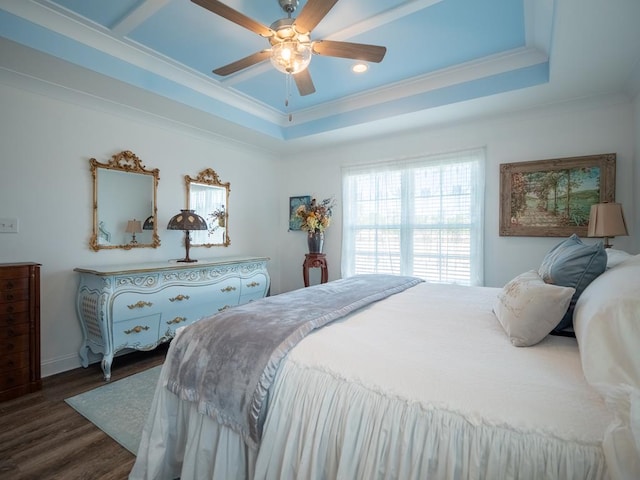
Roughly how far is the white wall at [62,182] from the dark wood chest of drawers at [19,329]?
280mm

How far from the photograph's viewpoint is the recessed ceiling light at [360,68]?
9.41ft

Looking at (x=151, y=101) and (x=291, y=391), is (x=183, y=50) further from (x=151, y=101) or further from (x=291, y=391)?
(x=291, y=391)

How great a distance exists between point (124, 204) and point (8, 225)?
867mm

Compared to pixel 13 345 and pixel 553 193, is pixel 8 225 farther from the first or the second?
pixel 553 193

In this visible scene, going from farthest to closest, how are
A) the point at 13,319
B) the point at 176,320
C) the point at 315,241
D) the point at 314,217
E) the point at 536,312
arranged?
1. the point at 315,241
2. the point at 314,217
3. the point at 176,320
4. the point at 13,319
5. the point at 536,312

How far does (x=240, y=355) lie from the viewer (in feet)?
4.08

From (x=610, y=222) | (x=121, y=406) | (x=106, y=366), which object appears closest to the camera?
(x=121, y=406)

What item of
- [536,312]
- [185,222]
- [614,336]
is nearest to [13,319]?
[185,222]

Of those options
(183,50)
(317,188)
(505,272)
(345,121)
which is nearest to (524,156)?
(505,272)

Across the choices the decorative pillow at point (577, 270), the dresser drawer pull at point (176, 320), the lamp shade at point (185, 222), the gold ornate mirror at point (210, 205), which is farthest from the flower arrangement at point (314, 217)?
the decorative pillow at point (577, 270)

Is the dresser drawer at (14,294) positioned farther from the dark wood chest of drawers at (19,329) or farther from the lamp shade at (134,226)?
the lamp shade at (134,226)

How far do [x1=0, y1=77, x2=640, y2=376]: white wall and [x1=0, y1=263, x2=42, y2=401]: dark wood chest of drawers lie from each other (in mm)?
284

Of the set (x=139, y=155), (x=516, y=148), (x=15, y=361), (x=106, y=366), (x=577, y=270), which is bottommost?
(x=106, y=366)

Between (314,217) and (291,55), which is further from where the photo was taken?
(314,217)
